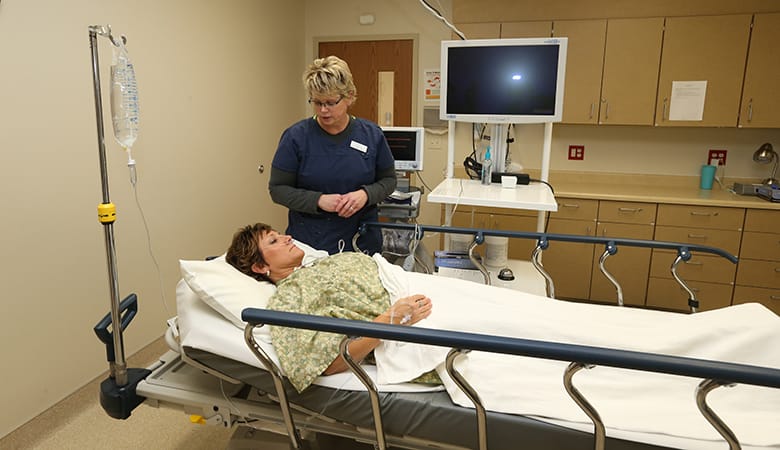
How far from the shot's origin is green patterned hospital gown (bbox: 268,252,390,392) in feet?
4.24

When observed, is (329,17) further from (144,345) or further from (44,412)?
(44,412)

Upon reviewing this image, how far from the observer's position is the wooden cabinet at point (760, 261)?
3.13m

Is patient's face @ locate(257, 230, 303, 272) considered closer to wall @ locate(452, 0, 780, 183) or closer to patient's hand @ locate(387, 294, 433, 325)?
patient's hand @ locate(387, 294, 433, 325)

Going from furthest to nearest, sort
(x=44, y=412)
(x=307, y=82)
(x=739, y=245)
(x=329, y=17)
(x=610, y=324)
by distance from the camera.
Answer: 1. (x=329, y=17)
2. (x=739, y=245)
3. (x=44, y=412)
4. (x=307, y=82)
5. (x=610, y=324)

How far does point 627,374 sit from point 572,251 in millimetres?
2266

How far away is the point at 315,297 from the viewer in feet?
4.78

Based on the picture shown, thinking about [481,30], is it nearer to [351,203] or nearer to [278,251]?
[351,203]

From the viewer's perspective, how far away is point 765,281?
10.5 ft

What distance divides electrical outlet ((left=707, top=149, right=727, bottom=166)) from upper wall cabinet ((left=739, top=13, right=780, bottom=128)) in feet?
1.14

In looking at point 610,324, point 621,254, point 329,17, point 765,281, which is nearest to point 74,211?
point 610,324

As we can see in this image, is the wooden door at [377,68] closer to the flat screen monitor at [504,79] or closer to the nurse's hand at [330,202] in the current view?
the flat screen monitor at [504,79]

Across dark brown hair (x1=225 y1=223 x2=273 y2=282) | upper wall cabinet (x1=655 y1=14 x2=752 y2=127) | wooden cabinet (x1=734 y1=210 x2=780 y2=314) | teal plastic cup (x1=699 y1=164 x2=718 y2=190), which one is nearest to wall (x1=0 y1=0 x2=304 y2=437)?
dark brown hair (x1=225 y1=223 x2=273 y2=282)

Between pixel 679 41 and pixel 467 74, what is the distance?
1.77 m

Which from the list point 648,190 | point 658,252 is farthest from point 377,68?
point 658,252
